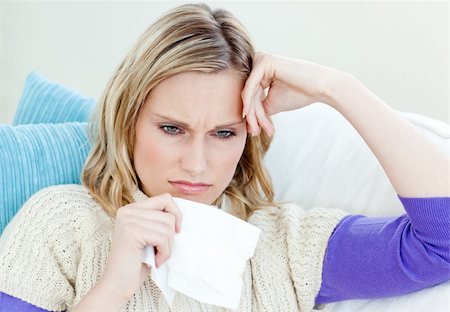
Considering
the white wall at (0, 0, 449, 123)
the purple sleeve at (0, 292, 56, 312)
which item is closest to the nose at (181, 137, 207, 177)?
the purple sleeve at (0, 292, 56, 312)

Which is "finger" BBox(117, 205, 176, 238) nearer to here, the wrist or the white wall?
the wrist

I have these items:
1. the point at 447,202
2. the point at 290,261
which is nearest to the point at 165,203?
the point at 290,261

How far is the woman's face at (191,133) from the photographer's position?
3.87 feet

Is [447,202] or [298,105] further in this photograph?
[298,105]

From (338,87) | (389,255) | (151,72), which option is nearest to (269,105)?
(338,87)

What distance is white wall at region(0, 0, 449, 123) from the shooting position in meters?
1.76

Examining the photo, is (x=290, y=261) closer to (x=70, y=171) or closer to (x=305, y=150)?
(x=305, y=150)

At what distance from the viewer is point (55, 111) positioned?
165 cm

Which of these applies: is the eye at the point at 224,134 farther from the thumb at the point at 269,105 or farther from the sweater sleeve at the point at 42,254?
the sweater sleeve at the point at 42,254

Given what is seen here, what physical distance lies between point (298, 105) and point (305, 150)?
22 centimetres

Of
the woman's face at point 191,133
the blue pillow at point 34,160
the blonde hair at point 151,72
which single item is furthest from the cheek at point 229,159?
the blue pillow at point 34,160

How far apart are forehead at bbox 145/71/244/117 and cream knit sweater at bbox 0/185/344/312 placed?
0.70 feet

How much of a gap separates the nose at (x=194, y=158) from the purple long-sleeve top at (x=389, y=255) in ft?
0.93

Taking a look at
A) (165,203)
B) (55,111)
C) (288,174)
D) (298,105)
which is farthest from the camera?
(55,111)
